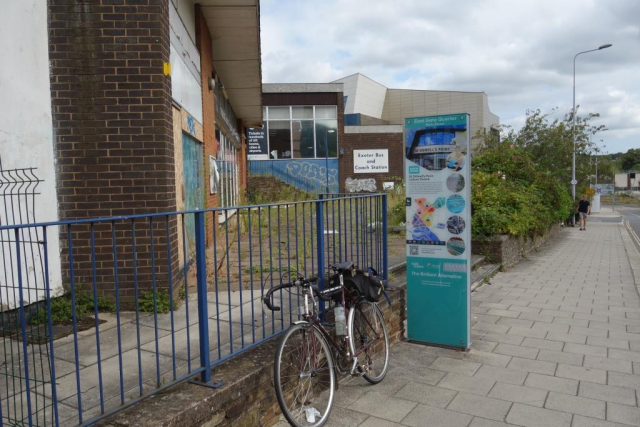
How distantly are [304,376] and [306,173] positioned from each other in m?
27.4

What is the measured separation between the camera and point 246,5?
28.6 ft

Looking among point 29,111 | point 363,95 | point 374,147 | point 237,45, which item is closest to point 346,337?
point 29,111

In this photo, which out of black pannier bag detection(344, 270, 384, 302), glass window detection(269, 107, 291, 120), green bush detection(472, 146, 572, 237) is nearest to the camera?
black pannier bag detection(344, 270, 384, 302)

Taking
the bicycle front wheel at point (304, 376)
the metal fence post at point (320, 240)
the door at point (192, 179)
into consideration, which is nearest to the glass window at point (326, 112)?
the door at point (192, 179)

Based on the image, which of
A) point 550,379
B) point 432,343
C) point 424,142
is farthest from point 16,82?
point 550,379

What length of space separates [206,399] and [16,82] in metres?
3.51

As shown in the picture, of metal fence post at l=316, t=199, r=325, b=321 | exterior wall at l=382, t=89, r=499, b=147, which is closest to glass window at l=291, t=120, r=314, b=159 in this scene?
exterior wall at l=382, t=89, r=499, b=147

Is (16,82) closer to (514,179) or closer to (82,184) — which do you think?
(82,184)

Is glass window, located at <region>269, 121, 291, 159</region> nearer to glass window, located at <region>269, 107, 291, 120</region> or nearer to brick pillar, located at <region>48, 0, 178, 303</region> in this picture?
glass window, located at <region>269, 107, 291, 120</region>

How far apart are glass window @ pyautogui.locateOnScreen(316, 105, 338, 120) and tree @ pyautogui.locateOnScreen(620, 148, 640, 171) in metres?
89.9

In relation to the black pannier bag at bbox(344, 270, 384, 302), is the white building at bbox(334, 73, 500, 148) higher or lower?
higher

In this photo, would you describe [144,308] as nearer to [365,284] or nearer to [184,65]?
[365,284]

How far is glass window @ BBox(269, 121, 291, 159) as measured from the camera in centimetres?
3059

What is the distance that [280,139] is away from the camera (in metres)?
30.7
